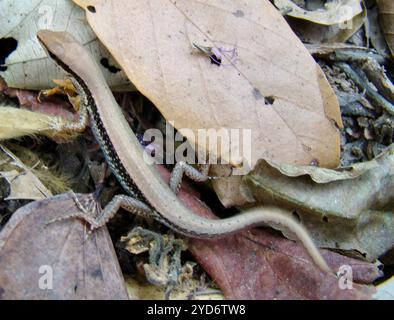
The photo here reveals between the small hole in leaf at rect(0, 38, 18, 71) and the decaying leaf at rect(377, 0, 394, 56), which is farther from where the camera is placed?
the decaying leaf at rect(377, 0, 394, 56)

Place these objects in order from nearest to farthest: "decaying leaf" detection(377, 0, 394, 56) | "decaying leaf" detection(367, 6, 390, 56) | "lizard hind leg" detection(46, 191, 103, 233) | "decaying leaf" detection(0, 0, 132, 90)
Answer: "lizard hind leg" detection(46, 191, 103, 233), "decaying leaf" detection(0, 0, 132, 90), "decaying leaf" detection(377, 0, 394, 56), "decaying leaf" detection(367, 6, 390, 56)

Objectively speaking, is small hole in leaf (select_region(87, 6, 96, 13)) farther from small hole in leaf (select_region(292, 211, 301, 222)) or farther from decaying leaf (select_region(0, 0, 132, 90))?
small hole in leaf (select_region(292, 211, 301, 222))

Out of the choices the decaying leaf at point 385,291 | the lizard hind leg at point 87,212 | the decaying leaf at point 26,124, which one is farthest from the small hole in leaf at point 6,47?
the decaying leaf at point 385,291

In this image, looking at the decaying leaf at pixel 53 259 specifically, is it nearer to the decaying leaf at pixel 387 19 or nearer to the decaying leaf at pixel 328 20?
the decaying leaf at pixel 328 20

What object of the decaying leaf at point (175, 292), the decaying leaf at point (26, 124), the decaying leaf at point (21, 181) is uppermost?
the decaying leaf at point (26, 124)

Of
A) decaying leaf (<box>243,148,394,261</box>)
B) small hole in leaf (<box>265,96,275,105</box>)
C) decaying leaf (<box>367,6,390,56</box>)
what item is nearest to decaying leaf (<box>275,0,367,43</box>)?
decaying leaf (<box>367,6,390,56</box>)

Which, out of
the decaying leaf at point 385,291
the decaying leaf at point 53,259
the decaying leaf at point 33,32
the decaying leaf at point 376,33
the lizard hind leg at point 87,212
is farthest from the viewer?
the decaying leaf at point 376,33

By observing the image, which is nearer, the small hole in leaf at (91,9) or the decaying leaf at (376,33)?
the small hole in leaf at (91,9)
